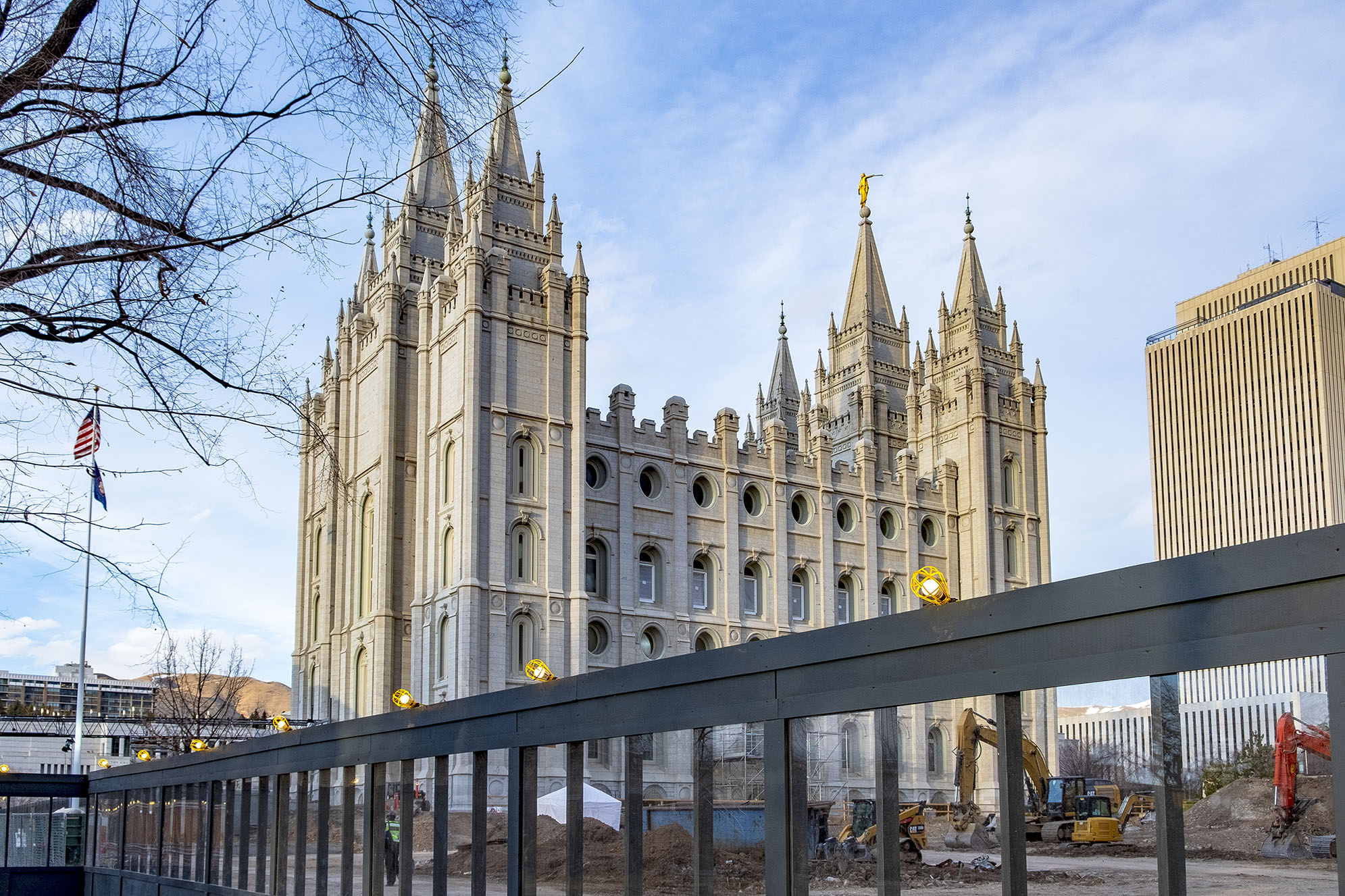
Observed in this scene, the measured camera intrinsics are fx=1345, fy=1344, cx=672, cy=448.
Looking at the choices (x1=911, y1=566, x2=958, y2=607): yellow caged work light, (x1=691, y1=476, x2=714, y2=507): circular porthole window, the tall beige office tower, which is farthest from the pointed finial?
the tall beige office tower

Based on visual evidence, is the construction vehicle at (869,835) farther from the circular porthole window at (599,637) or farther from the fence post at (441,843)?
the circular porthole window at (599,637)

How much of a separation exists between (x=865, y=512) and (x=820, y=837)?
53.1 m

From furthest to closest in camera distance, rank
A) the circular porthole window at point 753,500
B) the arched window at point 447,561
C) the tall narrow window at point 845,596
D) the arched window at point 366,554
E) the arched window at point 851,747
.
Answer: the tall narrow window at point 845,596
the circular porthole window at point 753,500
the arched window at point 366,554
the arched window at point 447,561
the arched window at point 851,747

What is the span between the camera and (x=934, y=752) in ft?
27.3

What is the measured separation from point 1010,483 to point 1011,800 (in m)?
60.2

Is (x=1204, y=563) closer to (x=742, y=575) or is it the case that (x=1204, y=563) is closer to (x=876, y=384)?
(x=742, y=575)

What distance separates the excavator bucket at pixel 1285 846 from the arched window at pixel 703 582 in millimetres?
49191

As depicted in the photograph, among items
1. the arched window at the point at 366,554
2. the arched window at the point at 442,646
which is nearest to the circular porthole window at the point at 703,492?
the arched window at the point at 442,646

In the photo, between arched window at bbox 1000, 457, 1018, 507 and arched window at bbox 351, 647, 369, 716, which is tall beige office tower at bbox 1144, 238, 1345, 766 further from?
arched window at bbox 351, 647, 369, 716

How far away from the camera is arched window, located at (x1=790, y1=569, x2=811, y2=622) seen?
58812mm

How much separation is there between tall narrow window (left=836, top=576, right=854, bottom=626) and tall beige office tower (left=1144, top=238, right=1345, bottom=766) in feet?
288

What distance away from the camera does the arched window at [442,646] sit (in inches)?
1870

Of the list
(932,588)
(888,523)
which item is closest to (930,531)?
(888,523)

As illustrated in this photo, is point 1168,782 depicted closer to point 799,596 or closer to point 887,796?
point 887,796
